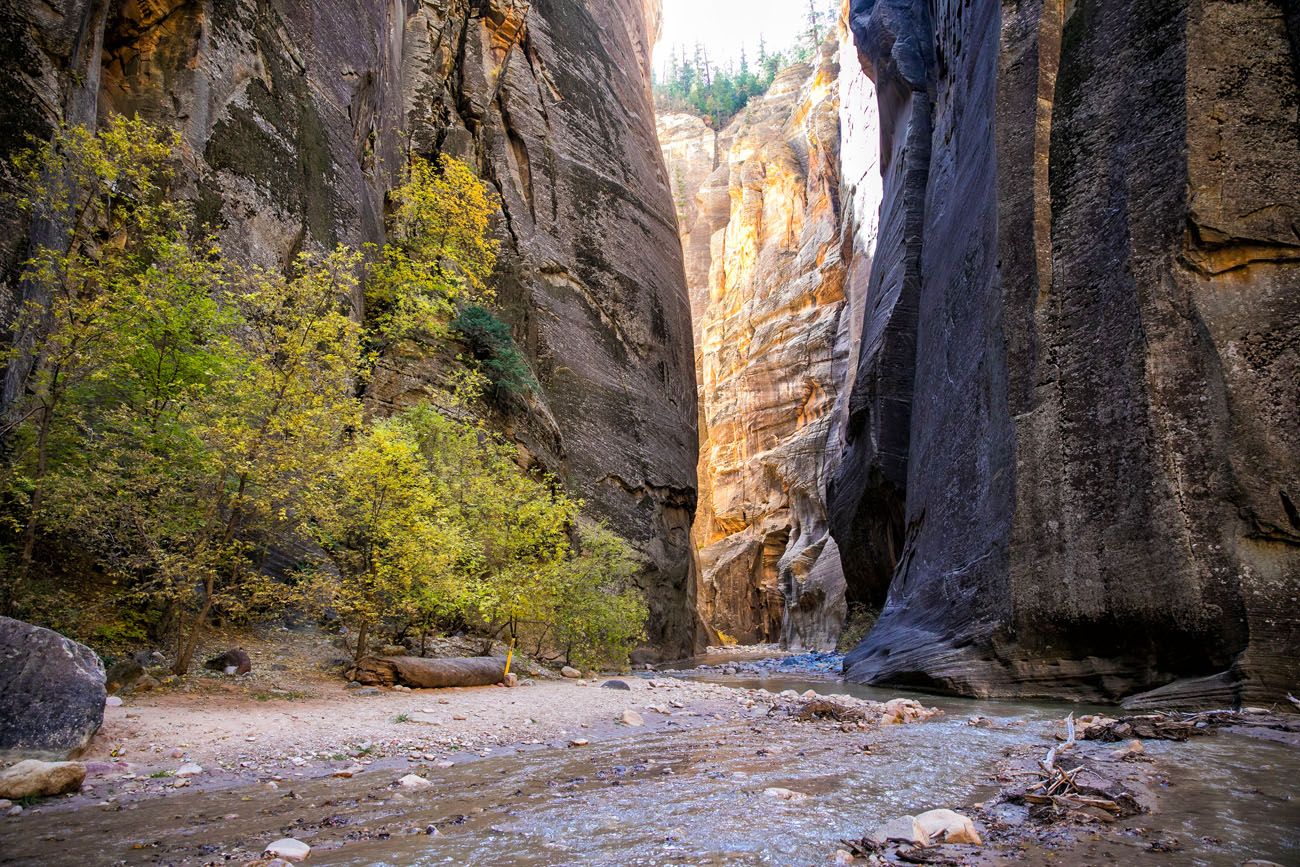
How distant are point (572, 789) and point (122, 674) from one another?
18.2ft

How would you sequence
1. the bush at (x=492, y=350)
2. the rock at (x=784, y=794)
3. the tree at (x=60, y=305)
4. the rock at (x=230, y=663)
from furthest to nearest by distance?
1. the bush at (x=492, y=350)
2. the rock at (x=230, y=663)
3. the tree at (x=60, y=305)
4. the rock at (x=784, y=794)

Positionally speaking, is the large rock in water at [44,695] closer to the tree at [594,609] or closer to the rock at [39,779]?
the rock at [39,779]

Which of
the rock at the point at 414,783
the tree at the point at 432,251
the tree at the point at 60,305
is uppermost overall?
the tree at the point at 432,251

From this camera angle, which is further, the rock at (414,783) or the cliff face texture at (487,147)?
the cliff face texture at (487,147)

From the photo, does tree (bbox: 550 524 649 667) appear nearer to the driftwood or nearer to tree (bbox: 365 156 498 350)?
the driftwood

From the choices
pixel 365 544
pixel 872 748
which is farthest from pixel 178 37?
pixel 872 748

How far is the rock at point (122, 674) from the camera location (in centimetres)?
736

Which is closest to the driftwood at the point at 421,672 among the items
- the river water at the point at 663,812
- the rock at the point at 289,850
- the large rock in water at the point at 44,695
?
the river water at the point at 663,812

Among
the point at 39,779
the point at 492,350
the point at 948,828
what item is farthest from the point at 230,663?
the point at 492,350

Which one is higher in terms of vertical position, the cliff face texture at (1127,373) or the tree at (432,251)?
the tree at (432,251)

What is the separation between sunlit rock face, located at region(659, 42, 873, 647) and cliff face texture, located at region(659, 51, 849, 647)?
0.32 ft

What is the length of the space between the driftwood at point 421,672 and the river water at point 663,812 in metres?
4.31

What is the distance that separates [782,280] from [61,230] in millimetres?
47292

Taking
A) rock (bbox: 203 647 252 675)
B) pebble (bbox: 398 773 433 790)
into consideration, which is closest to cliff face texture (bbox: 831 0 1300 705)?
pebble (bbox: 398 773 433 790)
